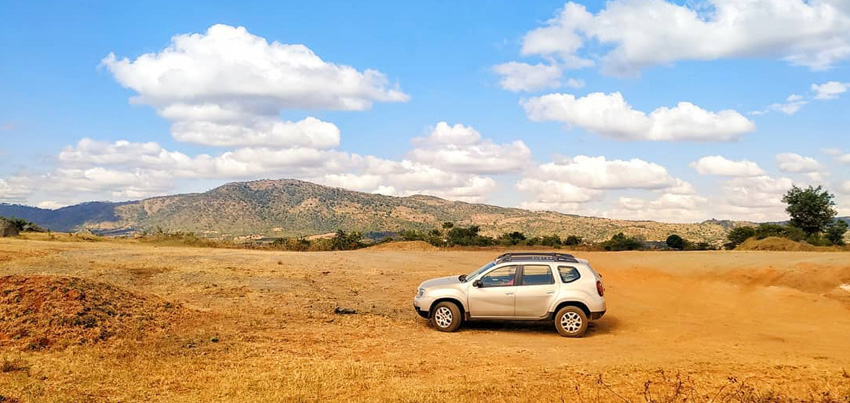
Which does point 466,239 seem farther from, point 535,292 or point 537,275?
Answer: point 535,292

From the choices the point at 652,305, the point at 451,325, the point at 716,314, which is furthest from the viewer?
the point at 652,305

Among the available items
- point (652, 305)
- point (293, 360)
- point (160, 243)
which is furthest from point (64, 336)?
point (160, 243)

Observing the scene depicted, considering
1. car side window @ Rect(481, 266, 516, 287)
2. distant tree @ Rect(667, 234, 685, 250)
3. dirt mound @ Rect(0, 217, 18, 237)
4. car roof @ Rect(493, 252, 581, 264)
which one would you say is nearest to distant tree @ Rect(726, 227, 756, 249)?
distant tree @ Rect(667, 234, 685, 250)

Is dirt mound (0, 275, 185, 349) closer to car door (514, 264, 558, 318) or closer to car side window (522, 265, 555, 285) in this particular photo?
car door (514, 264, 558, 318)

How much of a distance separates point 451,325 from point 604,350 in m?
3.58

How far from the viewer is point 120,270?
76.3 ft

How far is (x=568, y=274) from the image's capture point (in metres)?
13.4

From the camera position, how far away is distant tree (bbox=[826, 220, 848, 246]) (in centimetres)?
4416

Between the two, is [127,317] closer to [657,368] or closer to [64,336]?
[64,336]

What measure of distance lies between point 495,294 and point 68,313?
9112 millimetres

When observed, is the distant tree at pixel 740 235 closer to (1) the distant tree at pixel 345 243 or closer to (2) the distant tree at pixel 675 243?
(2) the distant tree at pixel 675 243

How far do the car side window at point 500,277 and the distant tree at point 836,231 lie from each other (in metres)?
40.4

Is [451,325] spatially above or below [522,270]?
below

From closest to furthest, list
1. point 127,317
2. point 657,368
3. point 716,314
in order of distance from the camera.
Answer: point 657,368 → point 127,317 → point 716,314
